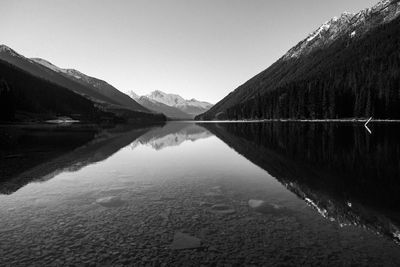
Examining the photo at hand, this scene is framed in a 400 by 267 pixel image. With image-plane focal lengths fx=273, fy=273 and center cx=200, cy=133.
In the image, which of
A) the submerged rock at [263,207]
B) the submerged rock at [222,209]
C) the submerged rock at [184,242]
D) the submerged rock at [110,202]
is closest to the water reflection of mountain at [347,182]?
the submerged rock at [263,207]

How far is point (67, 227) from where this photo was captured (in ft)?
46.4

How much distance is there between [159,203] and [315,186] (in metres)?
12.7

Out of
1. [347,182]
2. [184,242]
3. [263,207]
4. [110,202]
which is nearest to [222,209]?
[263,207]

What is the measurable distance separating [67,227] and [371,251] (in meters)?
14.2

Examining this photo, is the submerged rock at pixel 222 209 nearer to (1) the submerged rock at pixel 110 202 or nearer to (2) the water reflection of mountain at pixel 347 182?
(2) the water reflection of mountain at pixel 347 182

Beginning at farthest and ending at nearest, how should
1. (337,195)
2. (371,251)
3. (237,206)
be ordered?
(337,195) < (237,206) < (371,251)

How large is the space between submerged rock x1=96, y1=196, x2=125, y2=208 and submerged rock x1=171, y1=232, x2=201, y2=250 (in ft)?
21.9

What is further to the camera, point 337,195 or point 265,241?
point 337,195

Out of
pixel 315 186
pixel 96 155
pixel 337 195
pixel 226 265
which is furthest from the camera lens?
pixel 96 155

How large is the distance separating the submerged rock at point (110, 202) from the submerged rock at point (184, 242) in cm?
668

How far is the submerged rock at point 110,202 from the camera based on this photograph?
18.0 metres

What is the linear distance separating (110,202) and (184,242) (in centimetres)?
831

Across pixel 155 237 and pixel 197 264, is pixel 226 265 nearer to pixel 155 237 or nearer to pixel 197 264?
pixel 197 264

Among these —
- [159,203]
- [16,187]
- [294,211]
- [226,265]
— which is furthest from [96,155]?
[226,265]
